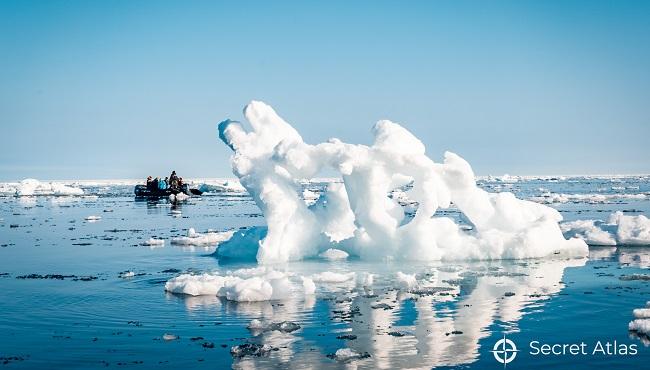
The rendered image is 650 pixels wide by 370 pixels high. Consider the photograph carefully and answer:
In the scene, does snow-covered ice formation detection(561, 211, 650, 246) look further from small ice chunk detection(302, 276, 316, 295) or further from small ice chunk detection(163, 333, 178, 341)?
small ice chunk detection(163, 333, 178, 341)

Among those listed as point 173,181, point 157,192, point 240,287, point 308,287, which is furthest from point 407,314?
point 157,192

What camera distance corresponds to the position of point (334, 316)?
1003cm

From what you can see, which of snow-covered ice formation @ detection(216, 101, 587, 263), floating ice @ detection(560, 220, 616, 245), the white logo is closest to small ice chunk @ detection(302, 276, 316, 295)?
snow-covered ice formation @ detection(216, 101, 587, 263)

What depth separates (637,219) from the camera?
19.3m

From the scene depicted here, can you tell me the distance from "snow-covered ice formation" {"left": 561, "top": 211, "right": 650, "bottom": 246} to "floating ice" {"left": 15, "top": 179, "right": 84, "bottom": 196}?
59159mm

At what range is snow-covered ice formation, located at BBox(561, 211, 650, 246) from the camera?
Result: 728 inches

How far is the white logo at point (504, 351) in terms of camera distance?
7.73 meters

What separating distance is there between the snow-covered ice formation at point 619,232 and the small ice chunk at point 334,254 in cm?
671

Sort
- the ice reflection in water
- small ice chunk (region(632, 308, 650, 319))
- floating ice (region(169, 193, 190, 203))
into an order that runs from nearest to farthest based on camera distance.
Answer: the ice reflection in water, small ice chunk (region(632, 308, 650, 319)), floating ice (region(169, 193, 190, 203))

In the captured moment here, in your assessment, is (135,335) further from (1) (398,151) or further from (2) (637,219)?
(2) (637,219)

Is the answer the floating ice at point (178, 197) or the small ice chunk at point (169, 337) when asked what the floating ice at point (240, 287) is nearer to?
the small ice chunk at point (169, 337)

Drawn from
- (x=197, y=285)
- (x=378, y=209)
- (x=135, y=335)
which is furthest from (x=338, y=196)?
(x=135, y=335)

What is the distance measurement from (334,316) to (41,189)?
76.6 metres

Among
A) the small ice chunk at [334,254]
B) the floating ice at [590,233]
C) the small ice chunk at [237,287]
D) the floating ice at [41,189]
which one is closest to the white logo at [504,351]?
the small ice chunk at [237,287]
